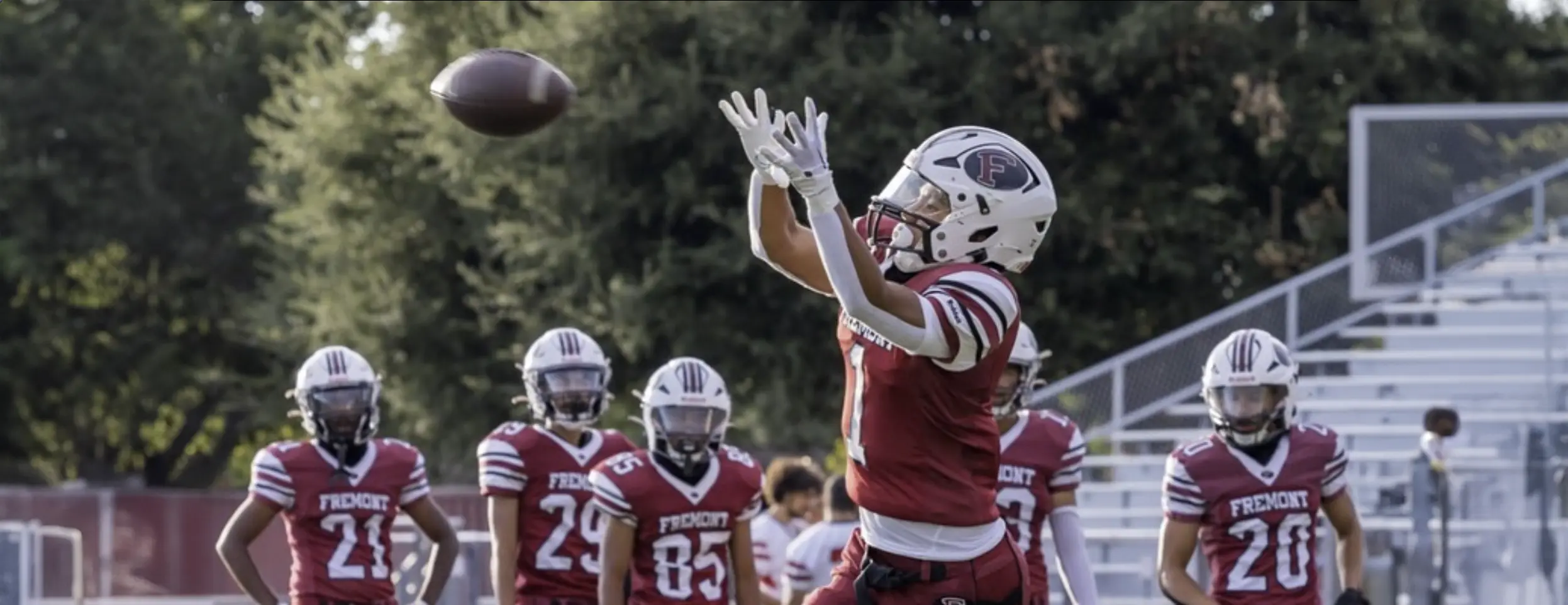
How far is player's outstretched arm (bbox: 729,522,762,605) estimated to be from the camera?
771 centimetres

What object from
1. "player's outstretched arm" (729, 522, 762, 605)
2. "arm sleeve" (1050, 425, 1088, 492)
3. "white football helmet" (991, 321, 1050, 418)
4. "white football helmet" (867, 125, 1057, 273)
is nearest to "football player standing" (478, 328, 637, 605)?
"player's outstretched arm" (729, 522, 762, 605)

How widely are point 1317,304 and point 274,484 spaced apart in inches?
423

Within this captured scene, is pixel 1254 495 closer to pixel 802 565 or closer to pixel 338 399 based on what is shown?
pixel 802 565

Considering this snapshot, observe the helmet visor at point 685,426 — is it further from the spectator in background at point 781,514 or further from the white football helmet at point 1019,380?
the spectator in background at point 781,514

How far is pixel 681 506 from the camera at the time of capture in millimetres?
7570

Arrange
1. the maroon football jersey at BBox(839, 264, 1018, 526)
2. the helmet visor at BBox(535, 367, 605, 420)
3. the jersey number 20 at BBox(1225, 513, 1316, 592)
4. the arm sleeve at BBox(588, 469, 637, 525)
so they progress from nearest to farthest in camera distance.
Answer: the maroon football jersey at BBox(839, 264, 1018, 526) < the jersey number 20 at BBox(1225, 513, 1316, 592) < the arm sleeve at BBox(588, 469, 637, 525) < the helmet visor at BBox(535, 367, 605, 420)

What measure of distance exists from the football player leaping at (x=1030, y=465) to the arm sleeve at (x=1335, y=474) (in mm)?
764

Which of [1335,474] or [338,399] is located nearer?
[1335,474]

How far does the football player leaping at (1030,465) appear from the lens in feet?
25.3

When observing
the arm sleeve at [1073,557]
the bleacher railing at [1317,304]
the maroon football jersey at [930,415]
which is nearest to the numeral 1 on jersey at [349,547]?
the arm sleeve at [1073,557]

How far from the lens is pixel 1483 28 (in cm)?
1956

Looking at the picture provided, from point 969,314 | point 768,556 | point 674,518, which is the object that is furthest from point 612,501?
point 768,556

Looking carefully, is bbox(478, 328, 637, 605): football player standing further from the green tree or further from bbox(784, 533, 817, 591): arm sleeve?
the green tree

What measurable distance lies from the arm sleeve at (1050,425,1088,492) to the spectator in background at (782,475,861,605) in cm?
181
